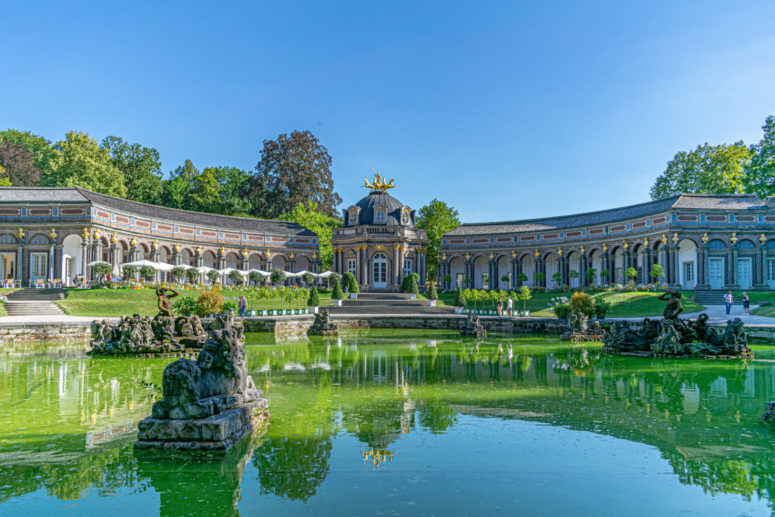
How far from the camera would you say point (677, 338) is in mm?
15492

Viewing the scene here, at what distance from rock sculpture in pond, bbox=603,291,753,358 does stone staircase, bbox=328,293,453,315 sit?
1704 centimetres

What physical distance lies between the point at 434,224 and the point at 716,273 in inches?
986

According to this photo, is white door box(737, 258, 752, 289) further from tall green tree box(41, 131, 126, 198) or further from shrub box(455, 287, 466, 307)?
tall green tree box(41, 131, 126, 198)

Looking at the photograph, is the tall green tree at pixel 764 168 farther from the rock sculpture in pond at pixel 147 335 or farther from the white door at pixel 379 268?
the white door at pixel 379 268

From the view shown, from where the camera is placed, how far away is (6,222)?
36656mm

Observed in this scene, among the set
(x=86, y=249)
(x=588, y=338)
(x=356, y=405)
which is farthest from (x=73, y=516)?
(x=86, y=249)

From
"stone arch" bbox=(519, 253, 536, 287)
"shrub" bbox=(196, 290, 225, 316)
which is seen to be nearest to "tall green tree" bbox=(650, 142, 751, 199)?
"stone arch" bbox=(519, 253, 536, 287)

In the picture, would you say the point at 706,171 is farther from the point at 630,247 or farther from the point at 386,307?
the point at 386,307

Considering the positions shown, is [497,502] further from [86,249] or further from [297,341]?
[86,249]

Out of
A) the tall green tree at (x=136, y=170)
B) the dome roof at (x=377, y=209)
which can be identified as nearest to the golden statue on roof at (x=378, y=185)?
the dome roof at (x=377, y=209)

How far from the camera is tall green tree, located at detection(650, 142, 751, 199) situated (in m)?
45.5

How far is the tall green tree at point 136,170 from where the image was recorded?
55.8m

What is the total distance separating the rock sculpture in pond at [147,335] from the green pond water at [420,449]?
10.4 feet

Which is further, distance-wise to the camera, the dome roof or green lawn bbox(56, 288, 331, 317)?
the dome roof
